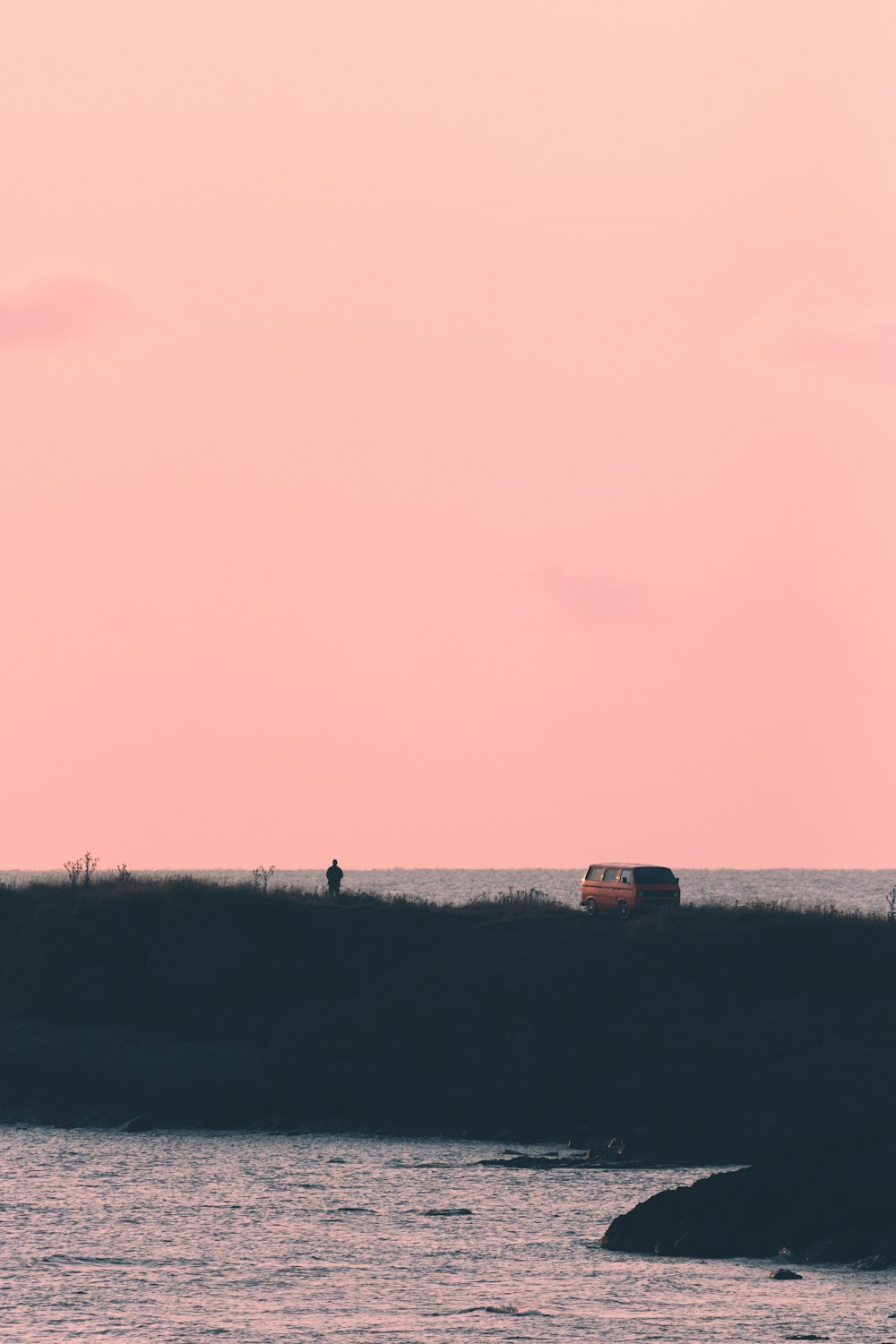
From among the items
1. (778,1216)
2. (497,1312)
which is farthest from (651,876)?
(497,1312)

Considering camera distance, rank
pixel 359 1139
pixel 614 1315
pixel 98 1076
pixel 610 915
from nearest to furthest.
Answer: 1. pixel 614 1315
2. pixel 359 1139
3. pixel 98 1076
4. pixel 610 915

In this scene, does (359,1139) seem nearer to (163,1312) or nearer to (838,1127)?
(838,1127)

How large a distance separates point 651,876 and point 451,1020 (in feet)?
33.3

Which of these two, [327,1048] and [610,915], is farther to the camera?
[610,915]

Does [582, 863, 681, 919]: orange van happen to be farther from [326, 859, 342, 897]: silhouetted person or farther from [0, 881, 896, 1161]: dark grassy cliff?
[326, 859, 342, 897]: silhouetted person

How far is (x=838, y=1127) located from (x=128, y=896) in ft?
102

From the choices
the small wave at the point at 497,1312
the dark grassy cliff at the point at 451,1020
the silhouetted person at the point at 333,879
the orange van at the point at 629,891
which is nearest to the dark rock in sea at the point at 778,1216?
the small wave at the point at 497,1312

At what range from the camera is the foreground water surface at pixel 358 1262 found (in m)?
33.7

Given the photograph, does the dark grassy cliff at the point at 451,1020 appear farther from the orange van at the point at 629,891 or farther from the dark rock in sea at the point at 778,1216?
the dark rock in sea at the point at 778,1216

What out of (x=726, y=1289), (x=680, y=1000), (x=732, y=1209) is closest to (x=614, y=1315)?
(x=726, y=1289)

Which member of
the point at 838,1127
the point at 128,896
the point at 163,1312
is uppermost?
the point at 128,896

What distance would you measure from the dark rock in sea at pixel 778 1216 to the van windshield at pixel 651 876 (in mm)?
24120

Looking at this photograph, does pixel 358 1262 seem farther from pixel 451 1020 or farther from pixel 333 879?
pixel 333 879

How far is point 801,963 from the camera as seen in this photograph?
59.4m
